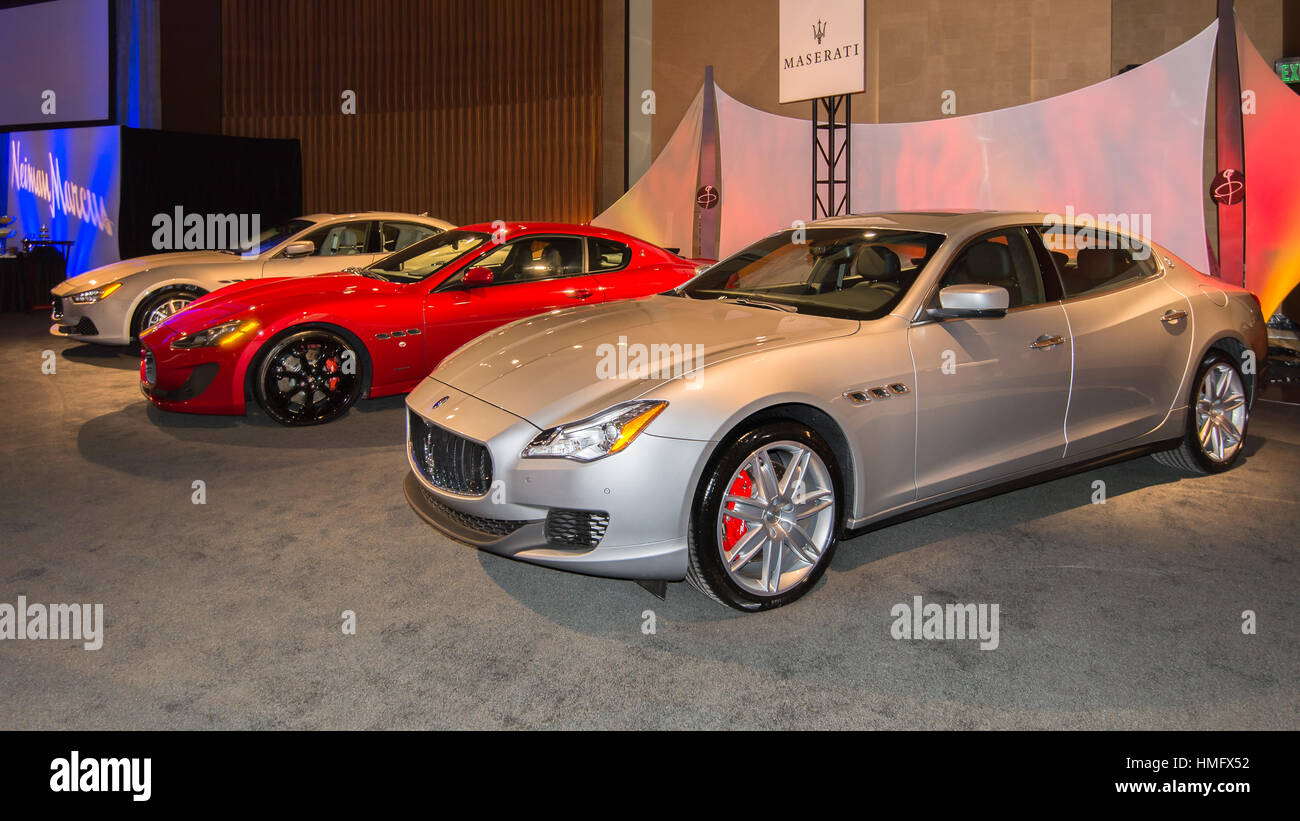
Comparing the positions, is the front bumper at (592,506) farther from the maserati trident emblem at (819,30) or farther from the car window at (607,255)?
the maserati trident emblem at (819,30)

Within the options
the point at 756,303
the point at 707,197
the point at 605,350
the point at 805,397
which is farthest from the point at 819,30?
the point at 805,397

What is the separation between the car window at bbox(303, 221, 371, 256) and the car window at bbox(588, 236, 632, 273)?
2.75 meters

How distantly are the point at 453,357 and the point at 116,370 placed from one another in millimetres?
5786

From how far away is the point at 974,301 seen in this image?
3439mm

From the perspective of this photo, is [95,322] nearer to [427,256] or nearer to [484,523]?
[427,256]

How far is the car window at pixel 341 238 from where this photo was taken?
337 inches

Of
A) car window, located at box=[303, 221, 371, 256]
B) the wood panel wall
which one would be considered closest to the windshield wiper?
car window, located at box=[303, 221, 371, 256]

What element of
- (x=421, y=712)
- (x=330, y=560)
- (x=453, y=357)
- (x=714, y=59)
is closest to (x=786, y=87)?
(x=714, y=59)

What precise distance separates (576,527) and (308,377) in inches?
143

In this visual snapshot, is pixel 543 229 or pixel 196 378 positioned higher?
pixel 543 229

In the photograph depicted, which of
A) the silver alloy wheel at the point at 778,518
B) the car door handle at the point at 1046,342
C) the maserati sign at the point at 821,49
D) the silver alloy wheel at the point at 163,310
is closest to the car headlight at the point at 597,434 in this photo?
the silver alloy wheel at the point at 778,518

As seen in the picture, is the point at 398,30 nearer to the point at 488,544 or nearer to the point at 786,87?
the point at 786,87

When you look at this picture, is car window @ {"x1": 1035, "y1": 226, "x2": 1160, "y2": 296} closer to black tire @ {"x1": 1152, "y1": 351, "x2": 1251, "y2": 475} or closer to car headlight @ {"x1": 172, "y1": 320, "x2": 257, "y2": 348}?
black tire @ {"x1": 1152, "y1": 351, "x2": 1251, "y2": 475}

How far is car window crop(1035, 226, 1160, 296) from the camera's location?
13.6 ft
